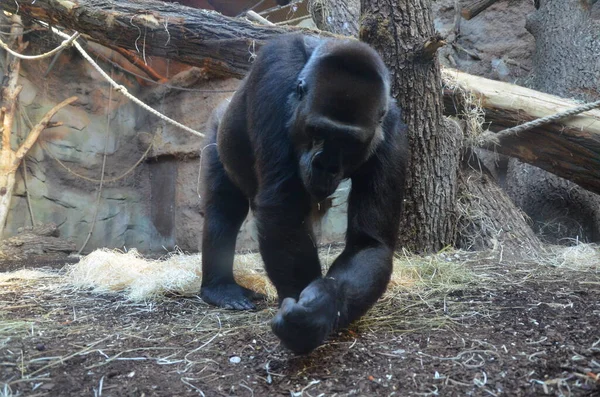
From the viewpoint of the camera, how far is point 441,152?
4.35 meters

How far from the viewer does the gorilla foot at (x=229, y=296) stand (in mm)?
3432

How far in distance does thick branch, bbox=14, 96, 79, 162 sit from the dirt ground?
14.1 ft

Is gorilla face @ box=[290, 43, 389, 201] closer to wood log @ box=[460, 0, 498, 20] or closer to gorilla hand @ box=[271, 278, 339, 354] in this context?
gorilla hand @ box=[271, 278, 339, 354]

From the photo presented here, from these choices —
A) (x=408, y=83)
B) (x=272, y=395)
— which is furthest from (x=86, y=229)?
(x=272, y=395)

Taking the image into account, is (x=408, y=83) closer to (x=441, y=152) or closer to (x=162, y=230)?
(x=441, y=152)

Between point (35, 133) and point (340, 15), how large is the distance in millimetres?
4311

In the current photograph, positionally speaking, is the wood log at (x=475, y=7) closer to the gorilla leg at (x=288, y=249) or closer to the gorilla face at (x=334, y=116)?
the gorilla face at (x=334, y=116)

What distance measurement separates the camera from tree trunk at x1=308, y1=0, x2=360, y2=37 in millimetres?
5457

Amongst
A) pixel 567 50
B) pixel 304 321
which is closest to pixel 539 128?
pixel 567 50

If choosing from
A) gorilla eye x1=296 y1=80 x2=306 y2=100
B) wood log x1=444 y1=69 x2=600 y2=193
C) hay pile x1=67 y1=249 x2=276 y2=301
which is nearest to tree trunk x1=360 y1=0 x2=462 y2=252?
wood log x1=444 y1=69 x2=600 y2=193

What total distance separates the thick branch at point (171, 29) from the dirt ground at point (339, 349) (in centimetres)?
223

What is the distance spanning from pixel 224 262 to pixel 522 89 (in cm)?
297

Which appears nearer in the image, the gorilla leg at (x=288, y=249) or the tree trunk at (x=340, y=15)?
the gorilla leg at (x=288, y=249)

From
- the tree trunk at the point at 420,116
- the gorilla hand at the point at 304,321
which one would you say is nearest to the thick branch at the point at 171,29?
the tree trunk at the point at 420,116
